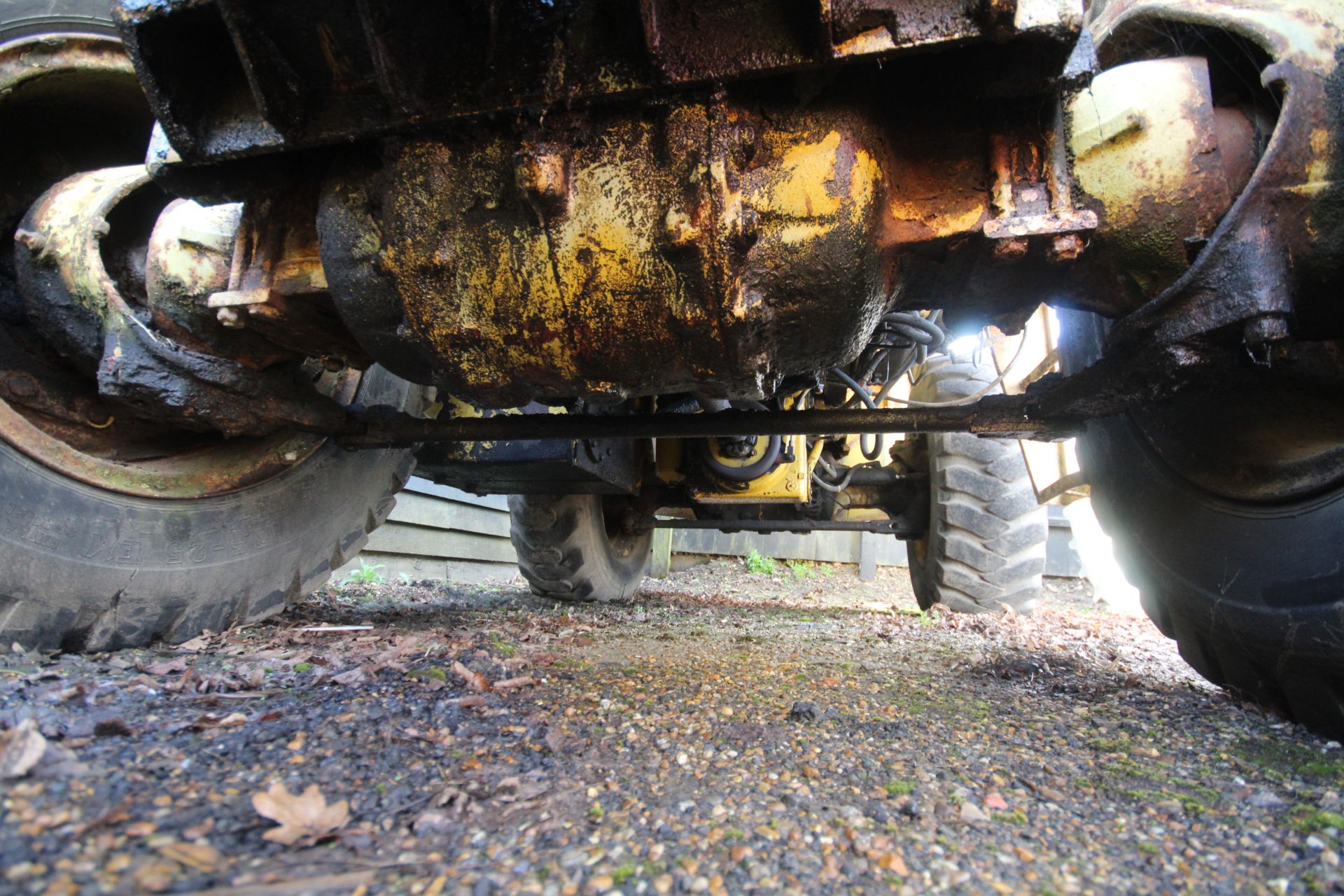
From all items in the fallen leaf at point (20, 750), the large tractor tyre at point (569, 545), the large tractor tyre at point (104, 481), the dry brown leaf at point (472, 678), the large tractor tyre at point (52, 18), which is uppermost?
the large tractor tyre at point (52, 18)

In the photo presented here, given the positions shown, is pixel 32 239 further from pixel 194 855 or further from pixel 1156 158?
pixel 1156 158

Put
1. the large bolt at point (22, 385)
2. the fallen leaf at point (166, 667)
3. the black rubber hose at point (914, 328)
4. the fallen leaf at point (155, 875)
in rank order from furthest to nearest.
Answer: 1. the black rubber hose at point (914, 328)
2. the large bolt at point (22, 385)
3. the fallen leaf at point (166, 667)
4. the fallen leaf at point (155, 875)

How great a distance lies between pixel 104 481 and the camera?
1.27 m

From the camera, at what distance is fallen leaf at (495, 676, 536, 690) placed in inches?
48.1

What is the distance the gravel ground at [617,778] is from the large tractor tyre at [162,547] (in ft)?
0.25

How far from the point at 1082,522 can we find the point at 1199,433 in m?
3.69

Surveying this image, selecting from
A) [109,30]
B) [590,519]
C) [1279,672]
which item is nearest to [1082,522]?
[590,519]

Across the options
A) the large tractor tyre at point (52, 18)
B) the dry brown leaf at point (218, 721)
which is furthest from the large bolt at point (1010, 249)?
the large tractor tyre at point (52, 18)

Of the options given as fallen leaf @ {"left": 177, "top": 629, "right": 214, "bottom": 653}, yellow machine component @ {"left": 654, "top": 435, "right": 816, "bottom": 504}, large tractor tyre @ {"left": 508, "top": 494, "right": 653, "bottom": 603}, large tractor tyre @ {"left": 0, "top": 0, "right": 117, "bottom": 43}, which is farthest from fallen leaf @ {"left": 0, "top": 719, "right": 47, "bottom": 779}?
yellow machine component @ {"left": 654, "top": 435, "right": 816, "bottom": 504}

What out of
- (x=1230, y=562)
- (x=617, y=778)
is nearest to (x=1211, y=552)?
(x=1230, y=562)

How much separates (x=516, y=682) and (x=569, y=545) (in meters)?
1.68

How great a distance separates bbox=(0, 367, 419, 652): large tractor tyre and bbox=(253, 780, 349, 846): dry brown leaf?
2.76 ft

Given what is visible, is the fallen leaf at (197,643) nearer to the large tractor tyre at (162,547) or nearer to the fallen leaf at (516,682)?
the large tractor tyre at (162,547)

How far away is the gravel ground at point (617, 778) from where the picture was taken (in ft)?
2.08
